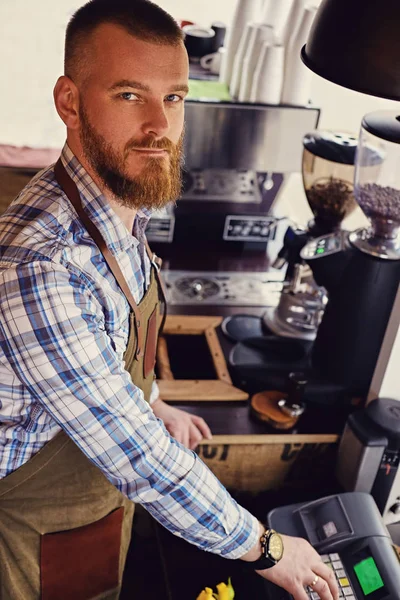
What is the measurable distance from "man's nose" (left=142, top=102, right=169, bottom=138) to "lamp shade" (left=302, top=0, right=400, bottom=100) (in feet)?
0.94

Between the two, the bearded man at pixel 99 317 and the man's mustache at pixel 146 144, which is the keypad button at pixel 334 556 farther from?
the man's mustache at pixel 146 144

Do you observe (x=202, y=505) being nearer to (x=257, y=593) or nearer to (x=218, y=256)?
(x=257, y=593)

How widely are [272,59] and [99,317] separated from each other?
1551mm

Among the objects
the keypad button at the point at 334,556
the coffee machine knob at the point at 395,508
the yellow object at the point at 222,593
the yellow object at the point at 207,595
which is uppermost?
the keypad button at the point at 334,556

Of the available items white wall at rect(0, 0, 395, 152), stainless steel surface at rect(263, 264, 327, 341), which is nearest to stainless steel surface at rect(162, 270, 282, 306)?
stainless steel surface at rect(263, 264, 327, 341)

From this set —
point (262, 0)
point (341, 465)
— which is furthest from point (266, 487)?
point (262, 0)

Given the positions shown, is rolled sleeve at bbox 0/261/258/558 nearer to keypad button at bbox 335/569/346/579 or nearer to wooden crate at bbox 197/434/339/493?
keypad button at bbox 335/569/346/579

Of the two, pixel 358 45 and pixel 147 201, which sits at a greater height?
pixel 358 45

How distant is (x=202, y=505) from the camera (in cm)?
124

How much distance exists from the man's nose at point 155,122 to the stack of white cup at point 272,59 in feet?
4.24

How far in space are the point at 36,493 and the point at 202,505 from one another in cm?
37

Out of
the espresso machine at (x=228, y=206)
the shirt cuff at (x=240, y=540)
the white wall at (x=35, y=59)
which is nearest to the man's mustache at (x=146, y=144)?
the shirt cuff at (x=240, y=540)

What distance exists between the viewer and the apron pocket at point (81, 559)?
148 cm

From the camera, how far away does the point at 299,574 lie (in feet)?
4.32
